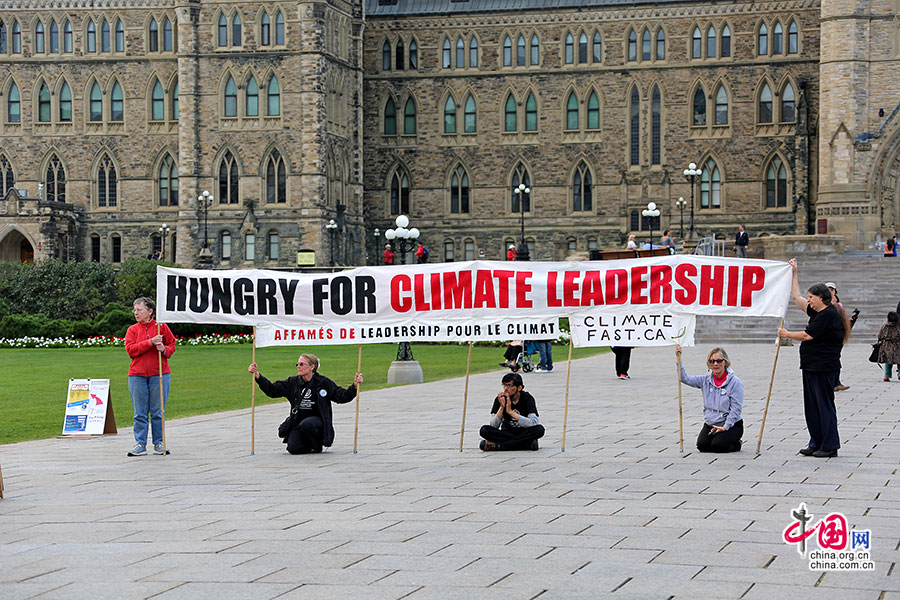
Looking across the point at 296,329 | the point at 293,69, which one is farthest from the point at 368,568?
the point at 293,69

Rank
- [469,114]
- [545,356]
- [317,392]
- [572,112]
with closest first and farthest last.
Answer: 1. [317,392]
2. [545,356]
3. [572,112]
4. [469,114]

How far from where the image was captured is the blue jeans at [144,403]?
1611 centimetres

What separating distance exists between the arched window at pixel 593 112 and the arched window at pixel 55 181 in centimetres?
2562

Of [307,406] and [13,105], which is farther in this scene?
[13,105]

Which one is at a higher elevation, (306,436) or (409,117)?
(409,117)

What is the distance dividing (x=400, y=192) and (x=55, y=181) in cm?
1679

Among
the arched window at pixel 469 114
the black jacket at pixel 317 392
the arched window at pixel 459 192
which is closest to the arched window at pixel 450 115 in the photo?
the arched window at pixel 469 114

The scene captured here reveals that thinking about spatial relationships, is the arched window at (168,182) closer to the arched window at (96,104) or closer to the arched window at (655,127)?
the arched window at (96,104)

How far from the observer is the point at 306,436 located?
1598cm

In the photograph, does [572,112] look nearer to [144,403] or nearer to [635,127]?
[635,127]

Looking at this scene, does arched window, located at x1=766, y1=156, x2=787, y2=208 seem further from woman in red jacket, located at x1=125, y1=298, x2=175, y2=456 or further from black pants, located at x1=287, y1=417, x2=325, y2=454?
woman in red jacket, located at x1=125, y1=298, x2=175, y2=456

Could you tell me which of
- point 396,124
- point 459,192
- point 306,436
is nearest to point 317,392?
point 306,436

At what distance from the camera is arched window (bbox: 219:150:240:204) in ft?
213

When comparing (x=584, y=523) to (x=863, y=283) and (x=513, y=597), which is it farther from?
(x=863, y=283)
